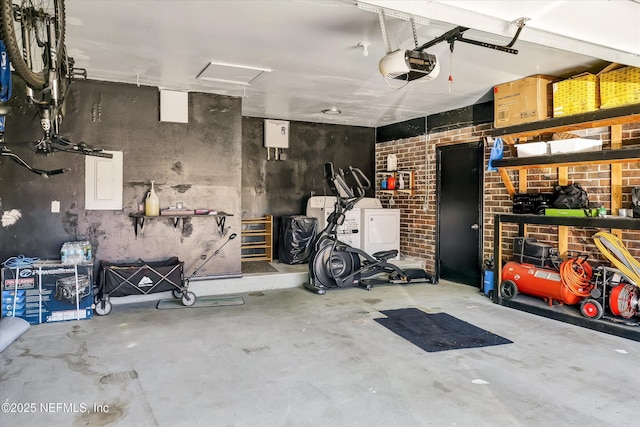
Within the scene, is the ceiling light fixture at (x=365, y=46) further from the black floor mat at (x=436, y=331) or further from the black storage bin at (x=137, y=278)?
the black storage bin at (x=137, y=278)

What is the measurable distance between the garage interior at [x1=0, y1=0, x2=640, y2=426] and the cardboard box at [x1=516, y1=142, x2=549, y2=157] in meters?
0.07

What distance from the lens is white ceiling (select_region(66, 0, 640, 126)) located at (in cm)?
265

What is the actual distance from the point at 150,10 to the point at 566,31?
9.79 ft

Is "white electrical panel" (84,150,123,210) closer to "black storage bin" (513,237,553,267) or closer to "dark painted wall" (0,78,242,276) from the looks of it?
"dark painted wall" (0,78,242,276)

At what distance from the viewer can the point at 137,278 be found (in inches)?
182

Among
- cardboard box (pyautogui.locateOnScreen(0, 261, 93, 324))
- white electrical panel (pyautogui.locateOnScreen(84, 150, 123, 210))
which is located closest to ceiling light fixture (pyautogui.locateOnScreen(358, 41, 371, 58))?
white electrical panel (pyautogui.locateOnScreen(84, 150, 123, 210))

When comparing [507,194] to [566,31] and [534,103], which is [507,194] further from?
[566,31]

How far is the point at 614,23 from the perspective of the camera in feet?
9.19

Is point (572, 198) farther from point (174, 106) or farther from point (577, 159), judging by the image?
point (174, 106)

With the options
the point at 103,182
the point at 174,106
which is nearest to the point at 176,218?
Answer: the point at 103,182

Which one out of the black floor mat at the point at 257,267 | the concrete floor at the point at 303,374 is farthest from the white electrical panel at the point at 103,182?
the black floor mat at the point at 257,267

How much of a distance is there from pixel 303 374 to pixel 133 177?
3421 millimetres

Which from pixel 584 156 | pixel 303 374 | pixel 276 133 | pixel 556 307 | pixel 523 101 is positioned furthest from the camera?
pixel 276 133

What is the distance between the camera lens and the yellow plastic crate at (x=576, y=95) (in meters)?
4.18
